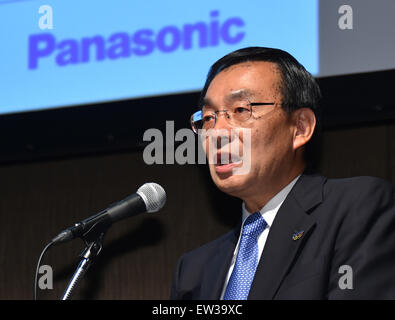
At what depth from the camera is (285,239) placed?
1451 millimetres

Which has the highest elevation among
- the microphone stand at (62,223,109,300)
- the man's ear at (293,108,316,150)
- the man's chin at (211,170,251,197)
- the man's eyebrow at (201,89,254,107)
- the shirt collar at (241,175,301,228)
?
the man's eyebrow at (201,89,254,107)

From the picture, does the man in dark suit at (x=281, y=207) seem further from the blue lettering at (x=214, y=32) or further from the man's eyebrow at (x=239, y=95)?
the blue lettering at (x=214, y=32)

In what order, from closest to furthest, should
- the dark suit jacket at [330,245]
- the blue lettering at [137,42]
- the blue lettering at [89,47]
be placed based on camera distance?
the dark suit jacket at [330,245]
the blue lettering at [137,42]
the blue lettering at [89,47]

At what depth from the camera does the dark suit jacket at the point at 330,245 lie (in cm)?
132

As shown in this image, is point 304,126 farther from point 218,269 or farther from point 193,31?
point 193,31

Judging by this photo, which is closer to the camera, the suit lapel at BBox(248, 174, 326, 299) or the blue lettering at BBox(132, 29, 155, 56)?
the suit lapel at BBox(248, 174, 326, 299)

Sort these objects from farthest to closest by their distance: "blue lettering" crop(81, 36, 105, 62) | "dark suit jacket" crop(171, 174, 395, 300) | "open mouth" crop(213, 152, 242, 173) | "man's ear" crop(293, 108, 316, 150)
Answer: "blue lettering" crop(81, 36, 105, 62) < "man's ear" crop(293, 108, 316, 150) < "open mouth" crop(213, 152, 242, 173) < "dark suit jacket" crop(171, 174, 395, 300)

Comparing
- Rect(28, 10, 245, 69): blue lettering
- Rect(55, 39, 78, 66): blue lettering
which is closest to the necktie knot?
Rect(28, 10, 245, 69): blue lettering

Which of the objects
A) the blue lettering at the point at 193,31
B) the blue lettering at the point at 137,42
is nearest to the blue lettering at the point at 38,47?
the blue lettering at the point at 137,42

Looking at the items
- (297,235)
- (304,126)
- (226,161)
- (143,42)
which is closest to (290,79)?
(304,126)

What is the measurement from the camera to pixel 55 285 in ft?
7.55

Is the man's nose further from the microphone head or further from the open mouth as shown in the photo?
the microphone head

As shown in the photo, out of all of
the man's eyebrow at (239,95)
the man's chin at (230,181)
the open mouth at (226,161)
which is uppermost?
the man's eyebrow at (239,95)

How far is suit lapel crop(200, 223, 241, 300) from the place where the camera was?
1.59 metres
